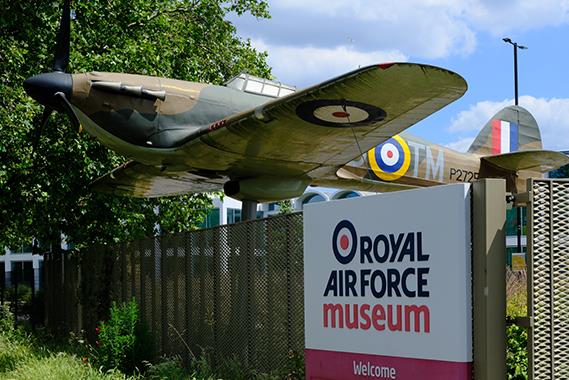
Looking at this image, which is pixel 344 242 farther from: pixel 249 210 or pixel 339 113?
pixel 249 210

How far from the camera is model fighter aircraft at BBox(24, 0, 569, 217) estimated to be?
29.7 ft

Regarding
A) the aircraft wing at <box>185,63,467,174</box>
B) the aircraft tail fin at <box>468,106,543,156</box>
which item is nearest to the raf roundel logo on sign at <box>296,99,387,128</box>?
the aircraft wing at <box>185,63,467,174</box>

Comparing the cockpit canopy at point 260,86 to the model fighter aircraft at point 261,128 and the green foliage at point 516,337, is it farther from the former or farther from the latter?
the green foliage at point 516,337

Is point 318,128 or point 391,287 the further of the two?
point 318,128

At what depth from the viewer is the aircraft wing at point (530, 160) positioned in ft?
45.5

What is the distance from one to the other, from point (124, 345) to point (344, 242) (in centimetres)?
625

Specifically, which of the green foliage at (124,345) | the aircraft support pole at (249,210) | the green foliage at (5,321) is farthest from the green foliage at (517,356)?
the green foliage at (5,321)

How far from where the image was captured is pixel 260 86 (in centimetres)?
1258

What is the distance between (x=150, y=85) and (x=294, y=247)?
201 inches

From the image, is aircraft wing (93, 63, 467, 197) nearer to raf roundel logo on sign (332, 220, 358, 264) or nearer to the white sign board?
raf roundel logo on sign (332, 220, 358, 264)

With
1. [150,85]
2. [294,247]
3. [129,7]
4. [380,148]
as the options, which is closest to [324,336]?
[294,247]

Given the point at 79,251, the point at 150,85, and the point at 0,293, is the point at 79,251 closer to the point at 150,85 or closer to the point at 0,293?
the point at 150,85

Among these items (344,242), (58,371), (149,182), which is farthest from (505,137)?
(344,242)

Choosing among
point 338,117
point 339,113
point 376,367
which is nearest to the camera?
point 376,367
